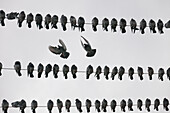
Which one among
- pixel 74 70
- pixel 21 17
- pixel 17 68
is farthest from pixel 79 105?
pixel 21 17

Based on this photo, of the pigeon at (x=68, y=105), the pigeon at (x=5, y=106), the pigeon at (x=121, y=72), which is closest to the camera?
the pigeon at (x=5, y=106)

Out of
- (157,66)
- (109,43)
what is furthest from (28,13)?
(157,66)

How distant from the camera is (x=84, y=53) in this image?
2326mm

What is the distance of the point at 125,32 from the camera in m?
2.39

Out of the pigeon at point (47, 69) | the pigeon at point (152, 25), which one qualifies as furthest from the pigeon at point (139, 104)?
the pigeon at point (47, 69)

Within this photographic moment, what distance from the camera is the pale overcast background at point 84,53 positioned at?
2.21 m

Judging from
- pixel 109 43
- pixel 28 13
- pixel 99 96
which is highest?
pixel 28 13

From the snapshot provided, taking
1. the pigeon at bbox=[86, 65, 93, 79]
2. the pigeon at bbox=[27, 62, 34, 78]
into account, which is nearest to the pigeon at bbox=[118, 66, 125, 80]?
the pigeon at bbox=[86, 65, 93, 79]

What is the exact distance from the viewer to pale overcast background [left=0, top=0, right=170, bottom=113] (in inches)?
87.0

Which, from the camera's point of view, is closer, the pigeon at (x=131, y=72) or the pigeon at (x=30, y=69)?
the pigeon at (x=30, y=69)

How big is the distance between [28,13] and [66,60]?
0.38 m

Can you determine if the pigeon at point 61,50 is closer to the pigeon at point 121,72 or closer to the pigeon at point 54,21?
the pigeon at point 54,21

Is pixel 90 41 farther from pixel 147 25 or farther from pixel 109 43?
pixel 147 25

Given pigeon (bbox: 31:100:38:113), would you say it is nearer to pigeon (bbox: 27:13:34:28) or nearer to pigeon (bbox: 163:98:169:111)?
pigeon (bbox: 27:13:34:28)
